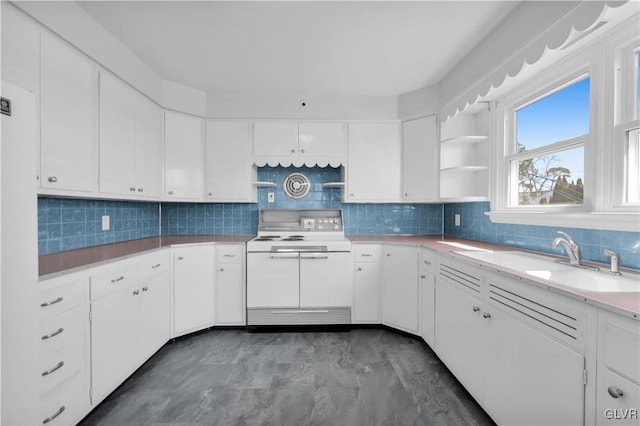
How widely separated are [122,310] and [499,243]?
292 centimetres

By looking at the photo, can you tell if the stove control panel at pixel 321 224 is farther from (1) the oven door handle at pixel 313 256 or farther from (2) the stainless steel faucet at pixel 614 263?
(2) the stainless steel faucet at pixel 614 263

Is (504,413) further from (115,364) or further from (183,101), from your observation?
(183,101)

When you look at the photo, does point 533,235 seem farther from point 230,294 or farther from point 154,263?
point 154,263

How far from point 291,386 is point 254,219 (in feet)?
6.13

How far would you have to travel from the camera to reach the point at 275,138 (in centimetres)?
291

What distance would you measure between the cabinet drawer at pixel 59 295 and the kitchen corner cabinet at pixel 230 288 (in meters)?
1.25

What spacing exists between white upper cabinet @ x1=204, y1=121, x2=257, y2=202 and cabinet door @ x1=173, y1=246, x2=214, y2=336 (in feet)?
2.15

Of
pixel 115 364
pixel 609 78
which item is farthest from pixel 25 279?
pixel 609 78

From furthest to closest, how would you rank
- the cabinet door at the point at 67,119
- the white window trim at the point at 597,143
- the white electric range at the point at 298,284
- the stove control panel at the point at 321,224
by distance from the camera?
the stove control panel at the point at 321,224 → the white electric range at the point at 298,284 → the cabinet door at the point at 67,119 → the white window trim at the point at 597,143

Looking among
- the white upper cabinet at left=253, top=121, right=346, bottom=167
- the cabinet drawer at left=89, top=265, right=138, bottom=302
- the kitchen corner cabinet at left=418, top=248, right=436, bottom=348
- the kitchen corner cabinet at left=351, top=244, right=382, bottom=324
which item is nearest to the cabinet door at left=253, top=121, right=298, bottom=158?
the white upper cabinet at left=253, top=121, right=346, bottom=167

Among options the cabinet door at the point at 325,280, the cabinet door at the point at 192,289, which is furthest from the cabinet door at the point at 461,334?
the cabinet door at the point at 192,289

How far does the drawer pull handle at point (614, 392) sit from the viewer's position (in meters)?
0.85

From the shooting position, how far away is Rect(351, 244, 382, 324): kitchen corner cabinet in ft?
8.72

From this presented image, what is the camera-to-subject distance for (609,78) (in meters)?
1.39
